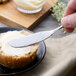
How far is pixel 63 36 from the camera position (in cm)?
140

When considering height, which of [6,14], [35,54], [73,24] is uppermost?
[73,24]

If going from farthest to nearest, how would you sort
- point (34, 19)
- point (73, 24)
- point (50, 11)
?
point (50, 11) → point (34, 19) → point (73, 24)

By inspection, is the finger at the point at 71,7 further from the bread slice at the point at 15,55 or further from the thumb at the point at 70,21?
the bread slice at the point at 15,55

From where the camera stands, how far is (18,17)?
59.5 inches

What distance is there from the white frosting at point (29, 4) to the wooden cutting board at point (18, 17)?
0.05 m

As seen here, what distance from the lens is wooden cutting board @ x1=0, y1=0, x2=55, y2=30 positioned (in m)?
1.45

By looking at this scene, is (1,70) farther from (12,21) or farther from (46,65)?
(12,21)

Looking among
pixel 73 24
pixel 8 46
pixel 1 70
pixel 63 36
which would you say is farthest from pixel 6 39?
pixel 63 36

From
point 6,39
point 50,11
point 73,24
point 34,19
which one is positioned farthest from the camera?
point 50,11

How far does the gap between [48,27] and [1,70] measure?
58 centimetres

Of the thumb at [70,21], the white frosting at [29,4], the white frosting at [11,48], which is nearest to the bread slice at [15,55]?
the white frosting at [11,48]

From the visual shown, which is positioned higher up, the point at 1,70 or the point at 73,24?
the point at 73,24

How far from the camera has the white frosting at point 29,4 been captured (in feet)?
4.98

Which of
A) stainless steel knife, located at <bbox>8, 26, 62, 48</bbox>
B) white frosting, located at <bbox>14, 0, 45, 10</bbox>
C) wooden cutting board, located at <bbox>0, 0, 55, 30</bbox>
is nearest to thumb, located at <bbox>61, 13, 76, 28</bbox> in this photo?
stainless steel knife, located at <bbox>8, 26, 62, 48</bbox>
